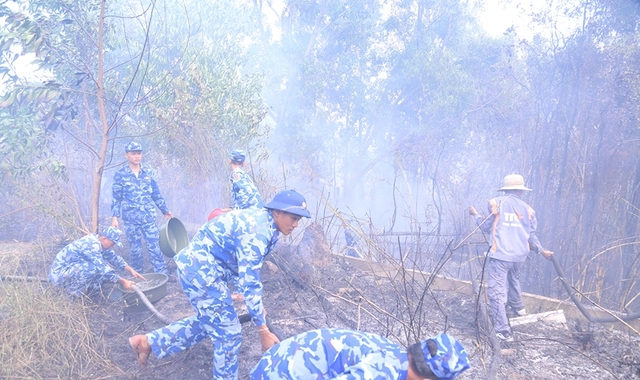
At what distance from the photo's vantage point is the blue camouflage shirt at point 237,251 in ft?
10.6

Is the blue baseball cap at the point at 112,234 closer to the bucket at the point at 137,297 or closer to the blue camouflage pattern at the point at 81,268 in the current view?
the blue camouflage pattern at the point at 81,268

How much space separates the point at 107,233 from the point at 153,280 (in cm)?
105

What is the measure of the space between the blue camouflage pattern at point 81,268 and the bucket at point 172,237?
1.27 metres

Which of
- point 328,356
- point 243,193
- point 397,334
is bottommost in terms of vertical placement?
point 397,334

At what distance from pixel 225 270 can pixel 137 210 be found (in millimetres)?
3619

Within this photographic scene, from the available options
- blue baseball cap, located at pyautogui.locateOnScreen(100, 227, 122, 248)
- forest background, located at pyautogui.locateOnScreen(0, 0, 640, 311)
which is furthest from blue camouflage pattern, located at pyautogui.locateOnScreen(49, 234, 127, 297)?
forest background, located at pyautogui.locateOnScreen(0, 0, 640, 311)

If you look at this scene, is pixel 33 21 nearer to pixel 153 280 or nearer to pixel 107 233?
pixel 107 233

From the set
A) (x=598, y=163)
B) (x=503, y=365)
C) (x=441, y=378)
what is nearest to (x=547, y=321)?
(x=503, y=365)

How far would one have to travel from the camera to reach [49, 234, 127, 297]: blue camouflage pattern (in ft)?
15.7

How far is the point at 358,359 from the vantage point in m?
2.42

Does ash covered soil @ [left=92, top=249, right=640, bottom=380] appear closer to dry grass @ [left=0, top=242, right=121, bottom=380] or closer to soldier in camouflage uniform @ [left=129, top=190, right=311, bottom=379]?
dry grass @ [left=0, top=242, right=121, bottom=380]

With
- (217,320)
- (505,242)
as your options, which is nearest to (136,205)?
(217,320)

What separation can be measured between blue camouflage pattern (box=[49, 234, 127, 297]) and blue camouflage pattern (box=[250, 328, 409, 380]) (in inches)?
125

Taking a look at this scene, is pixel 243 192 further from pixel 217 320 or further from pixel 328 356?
pixel 328 356
